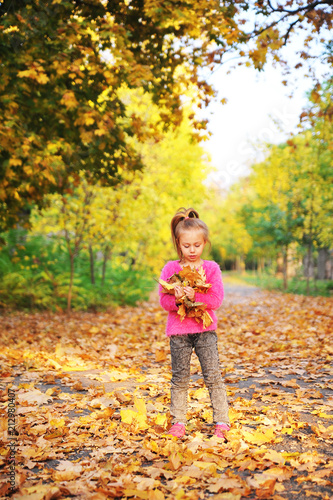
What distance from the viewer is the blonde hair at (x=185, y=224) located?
10.6ft

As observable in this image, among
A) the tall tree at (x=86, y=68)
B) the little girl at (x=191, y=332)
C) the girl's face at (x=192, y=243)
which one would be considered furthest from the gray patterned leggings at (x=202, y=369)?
the tall tree at (x=86, y=68)

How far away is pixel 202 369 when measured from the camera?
130 inches

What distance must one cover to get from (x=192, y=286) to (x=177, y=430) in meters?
1.11

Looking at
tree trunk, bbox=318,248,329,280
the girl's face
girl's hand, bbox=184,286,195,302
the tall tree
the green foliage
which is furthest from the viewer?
tree trunk, bbox=318,248,329,280

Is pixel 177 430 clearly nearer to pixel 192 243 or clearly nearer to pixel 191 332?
pixel 191 332

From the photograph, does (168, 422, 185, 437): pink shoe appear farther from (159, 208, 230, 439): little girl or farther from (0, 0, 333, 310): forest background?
(0, 0, 333, 310): forest background

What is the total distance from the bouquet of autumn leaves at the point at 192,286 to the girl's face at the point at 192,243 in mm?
139

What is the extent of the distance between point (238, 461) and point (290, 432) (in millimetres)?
659

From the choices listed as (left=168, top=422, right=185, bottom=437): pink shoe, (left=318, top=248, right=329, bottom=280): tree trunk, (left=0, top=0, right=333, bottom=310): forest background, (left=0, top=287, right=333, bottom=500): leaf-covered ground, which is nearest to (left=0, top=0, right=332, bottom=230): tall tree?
(left=0, top=0, right=333, bottom=310): forest background

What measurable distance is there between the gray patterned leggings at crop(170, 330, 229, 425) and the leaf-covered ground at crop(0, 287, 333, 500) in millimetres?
192

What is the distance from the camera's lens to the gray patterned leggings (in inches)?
129

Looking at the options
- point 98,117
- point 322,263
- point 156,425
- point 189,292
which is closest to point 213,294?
point 189,292

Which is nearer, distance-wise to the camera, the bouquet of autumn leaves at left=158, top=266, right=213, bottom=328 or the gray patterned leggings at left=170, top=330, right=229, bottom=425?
the bouquet of autumn leaves at left=158, top=266, right=213, bottom=328

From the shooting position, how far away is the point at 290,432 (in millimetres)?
3225
